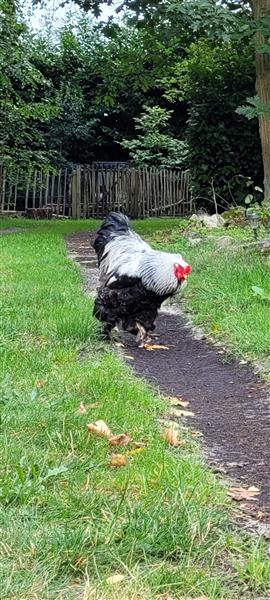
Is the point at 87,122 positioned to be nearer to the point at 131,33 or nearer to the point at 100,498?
the point at 131,33

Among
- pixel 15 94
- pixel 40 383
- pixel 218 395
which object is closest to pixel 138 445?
pixel 40 383

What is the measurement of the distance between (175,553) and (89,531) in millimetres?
279

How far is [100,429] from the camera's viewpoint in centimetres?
345

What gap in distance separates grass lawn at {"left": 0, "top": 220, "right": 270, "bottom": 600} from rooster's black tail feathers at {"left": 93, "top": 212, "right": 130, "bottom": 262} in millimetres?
1856

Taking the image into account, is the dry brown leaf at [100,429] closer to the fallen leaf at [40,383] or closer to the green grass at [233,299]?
the fallen leaf at [40,383]

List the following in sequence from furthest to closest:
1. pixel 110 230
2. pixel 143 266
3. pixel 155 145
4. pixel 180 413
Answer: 1. pixel 155 145
2. pixel 110 230
3. pixel 143 266
4. pixel 180 413

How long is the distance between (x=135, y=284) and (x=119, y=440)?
102 inches

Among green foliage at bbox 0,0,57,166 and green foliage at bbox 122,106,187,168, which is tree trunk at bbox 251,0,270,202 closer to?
green foliage at bbox 0,0,57,166

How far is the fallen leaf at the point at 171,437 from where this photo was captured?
3.52 meters

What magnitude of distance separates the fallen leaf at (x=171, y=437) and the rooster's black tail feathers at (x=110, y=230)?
3095 millimetres

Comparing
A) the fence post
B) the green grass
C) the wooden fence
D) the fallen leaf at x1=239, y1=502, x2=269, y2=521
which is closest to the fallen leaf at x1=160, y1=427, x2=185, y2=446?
the fallen leaf at x1=239, y1=502, x2=269, y2=521

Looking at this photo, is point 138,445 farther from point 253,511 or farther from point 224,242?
point 224,242

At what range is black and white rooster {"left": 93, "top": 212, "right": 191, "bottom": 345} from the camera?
5.75 metres

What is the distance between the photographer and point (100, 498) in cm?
271
